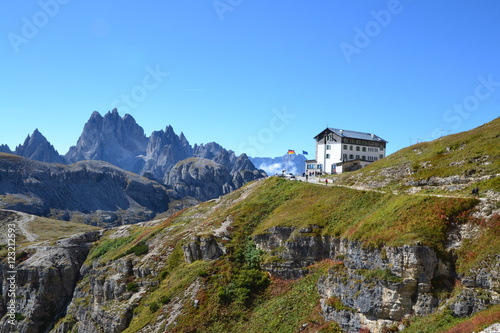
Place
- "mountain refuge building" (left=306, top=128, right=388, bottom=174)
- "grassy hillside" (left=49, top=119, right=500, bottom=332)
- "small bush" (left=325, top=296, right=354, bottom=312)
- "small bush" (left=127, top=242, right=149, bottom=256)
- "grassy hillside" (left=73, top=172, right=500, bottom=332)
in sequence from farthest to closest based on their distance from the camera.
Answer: "mountain refuge building" (left=306, top=128, right=388, bottom=174) < "small bush" (left=127, top=242, right=149, bottom=256) < "small bush" (left=325, top=296, right=354, bottom=312) < "grassy hillside" (left=73, top=172, right=500, bottom=332) < "grassy hillside" (left=49, top=119, right=500, bottom=332)

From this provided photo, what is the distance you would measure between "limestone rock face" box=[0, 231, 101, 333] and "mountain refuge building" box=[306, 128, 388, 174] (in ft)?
265

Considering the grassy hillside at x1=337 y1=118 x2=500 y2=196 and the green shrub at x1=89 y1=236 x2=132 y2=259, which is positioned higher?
the grassy hillside at x1=337 y1=118 x2=500 y2=196

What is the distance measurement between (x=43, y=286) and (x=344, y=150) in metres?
94.3

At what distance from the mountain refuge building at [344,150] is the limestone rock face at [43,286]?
80644 millimetres

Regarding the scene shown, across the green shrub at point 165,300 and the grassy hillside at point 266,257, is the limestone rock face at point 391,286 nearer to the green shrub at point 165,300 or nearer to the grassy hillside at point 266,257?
the grassy hillside at point 266,257

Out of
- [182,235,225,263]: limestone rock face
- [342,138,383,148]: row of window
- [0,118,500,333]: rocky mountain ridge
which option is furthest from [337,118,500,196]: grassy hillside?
[182,235,225,263]: limestone rock face

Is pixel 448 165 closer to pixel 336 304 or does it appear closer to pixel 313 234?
pixel 313 234

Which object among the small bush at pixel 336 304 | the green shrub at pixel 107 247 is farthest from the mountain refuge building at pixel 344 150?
the small bush at pixel 336 304

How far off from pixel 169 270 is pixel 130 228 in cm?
6580

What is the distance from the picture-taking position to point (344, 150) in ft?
360

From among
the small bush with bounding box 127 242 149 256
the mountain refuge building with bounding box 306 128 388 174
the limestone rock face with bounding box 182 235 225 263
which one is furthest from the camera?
the mountain refuge building with bounding box 306 128 388 174

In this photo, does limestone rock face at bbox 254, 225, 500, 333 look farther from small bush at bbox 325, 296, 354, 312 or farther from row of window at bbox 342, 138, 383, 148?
row of window at bbox 342, 138, 383, 148

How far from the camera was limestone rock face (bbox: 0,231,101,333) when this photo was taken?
9269 centimetres

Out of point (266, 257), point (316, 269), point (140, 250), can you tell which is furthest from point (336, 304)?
point (140, 250)
